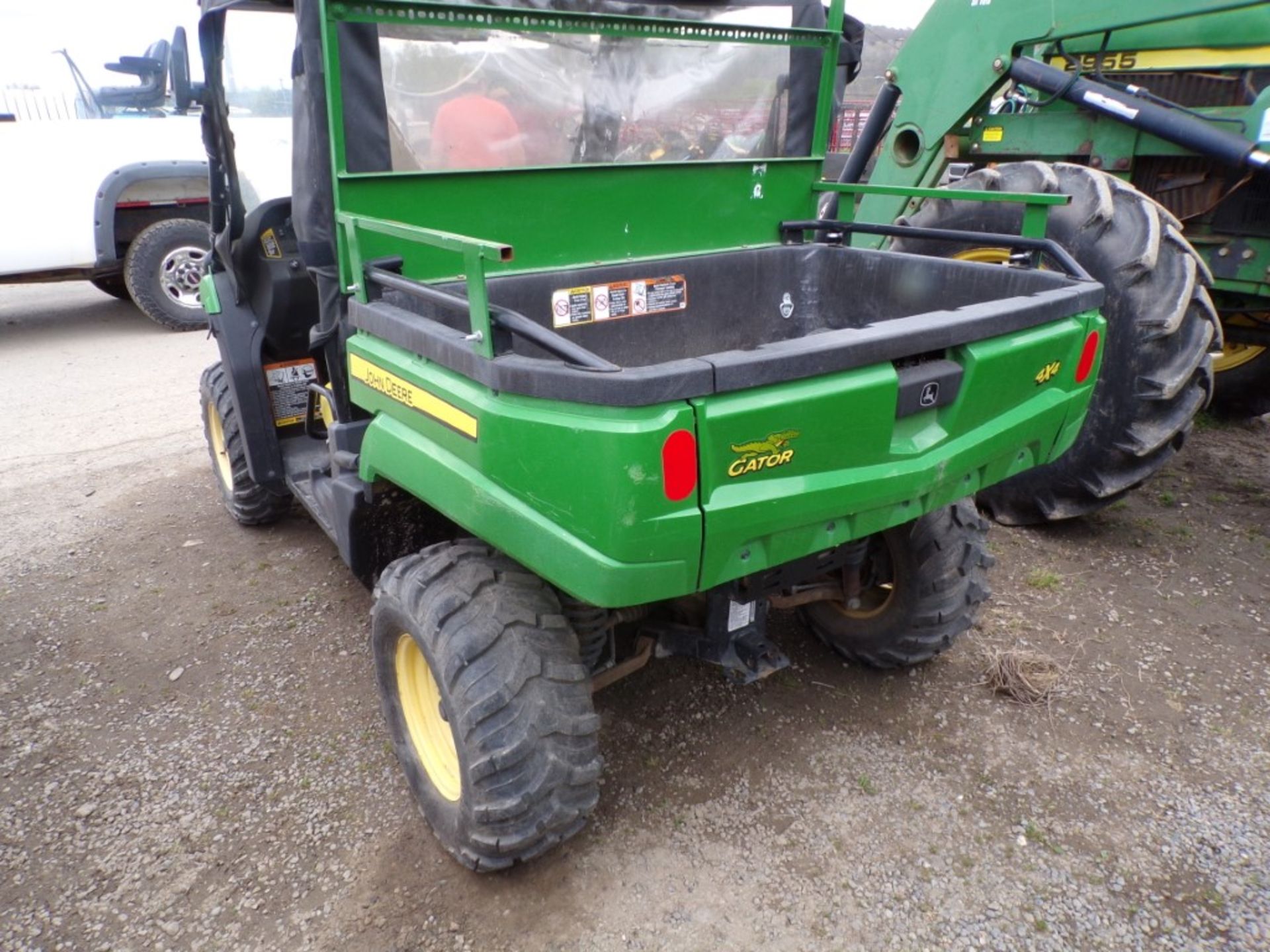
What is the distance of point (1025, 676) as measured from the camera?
9.76ft

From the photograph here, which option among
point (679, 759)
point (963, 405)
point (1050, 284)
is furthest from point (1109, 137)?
point (679, 759)

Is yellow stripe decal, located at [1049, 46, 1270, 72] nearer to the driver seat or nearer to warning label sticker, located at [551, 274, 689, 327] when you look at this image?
warning label sticker, located at [551, 274, 689, 327]

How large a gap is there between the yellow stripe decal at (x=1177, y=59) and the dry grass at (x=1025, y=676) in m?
2.71

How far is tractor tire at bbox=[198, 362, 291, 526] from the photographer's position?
3.80 m

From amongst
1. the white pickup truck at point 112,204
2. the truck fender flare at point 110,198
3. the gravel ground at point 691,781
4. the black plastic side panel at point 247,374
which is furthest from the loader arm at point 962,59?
the truck fender flare at point 110,198

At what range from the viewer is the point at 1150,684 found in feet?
9.95

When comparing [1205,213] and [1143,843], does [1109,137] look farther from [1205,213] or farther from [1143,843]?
[1143,843]

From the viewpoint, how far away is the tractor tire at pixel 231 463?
3.80 meters

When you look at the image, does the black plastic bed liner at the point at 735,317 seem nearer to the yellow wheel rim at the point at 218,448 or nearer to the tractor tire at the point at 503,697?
the tractor tire at the point at 503,697

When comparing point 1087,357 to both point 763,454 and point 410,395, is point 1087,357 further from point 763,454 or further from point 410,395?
point 410,395

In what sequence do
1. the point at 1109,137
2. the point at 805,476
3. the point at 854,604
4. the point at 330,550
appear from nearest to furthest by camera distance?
the point at 805,476, the point at 854,604, the point at 330,550, the point at 1109,137

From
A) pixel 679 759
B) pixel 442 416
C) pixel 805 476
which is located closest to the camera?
pixel 805 476

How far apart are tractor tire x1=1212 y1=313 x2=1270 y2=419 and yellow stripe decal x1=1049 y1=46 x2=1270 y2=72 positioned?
1.66 m

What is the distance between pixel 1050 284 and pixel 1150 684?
1.41 m
